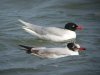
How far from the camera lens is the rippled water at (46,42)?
15094 mm

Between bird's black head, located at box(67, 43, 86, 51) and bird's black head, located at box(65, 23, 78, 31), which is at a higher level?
bird's black head, located at box(65, 23, 78, 31)

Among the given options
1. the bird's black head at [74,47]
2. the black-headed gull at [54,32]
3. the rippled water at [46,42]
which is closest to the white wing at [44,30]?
the black-headed gull at [54,32]

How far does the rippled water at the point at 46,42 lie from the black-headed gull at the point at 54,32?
0.22 m

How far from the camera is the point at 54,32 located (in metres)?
17.8

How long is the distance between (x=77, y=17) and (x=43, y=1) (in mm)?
3054

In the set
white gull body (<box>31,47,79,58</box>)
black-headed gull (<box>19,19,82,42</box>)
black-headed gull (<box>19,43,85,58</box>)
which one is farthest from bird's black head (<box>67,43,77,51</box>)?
black-headed gull (<box>19,19,82,42</box>)

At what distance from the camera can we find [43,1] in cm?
2370

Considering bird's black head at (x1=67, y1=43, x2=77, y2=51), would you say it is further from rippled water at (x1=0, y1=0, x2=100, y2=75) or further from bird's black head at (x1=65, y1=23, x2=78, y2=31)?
bird's black head at (x1=65, y1=23, x2=78, y2=31)

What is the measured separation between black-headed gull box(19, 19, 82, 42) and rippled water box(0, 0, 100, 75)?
216 mm

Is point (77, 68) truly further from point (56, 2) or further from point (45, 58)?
point (56, 2)

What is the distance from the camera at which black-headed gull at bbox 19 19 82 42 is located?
17.9 metres

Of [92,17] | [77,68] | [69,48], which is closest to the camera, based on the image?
[77,68]

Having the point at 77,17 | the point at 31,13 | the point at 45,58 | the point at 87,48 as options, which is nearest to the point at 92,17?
the point at 77,17

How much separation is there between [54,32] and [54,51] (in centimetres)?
205
